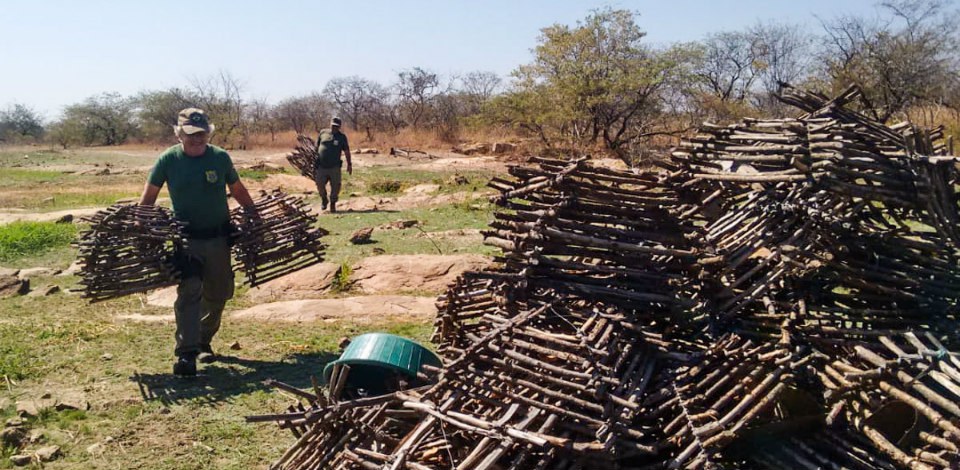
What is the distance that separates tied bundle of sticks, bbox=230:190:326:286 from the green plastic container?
155 cm

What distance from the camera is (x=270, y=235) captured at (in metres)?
5.36

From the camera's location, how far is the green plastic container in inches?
145

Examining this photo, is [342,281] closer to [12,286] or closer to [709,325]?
[12,286]

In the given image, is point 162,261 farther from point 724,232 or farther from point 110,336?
point 724,232

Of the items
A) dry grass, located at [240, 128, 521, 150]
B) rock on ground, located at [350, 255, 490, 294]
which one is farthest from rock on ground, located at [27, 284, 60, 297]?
dry grass, located at [240, 128, 521, 150]

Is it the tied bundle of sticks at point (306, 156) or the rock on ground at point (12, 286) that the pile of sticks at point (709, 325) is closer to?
the rock on ground at point (12, 286)

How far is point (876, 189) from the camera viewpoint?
3727mm

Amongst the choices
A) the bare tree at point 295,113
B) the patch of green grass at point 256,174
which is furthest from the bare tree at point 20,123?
the patch of green grass at point 256,174

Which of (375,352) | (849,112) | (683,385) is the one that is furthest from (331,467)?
(849,112)

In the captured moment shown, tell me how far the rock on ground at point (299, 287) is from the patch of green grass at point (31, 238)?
4406 millimetres

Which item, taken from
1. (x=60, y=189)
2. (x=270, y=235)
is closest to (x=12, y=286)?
(x=270, y=235)

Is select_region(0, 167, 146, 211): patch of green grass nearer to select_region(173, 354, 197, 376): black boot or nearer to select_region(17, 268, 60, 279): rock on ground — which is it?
select_region(17, 268, 60, 279): rock on ground

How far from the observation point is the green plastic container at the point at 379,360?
3.68m

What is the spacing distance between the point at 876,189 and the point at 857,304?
0.59 meters
